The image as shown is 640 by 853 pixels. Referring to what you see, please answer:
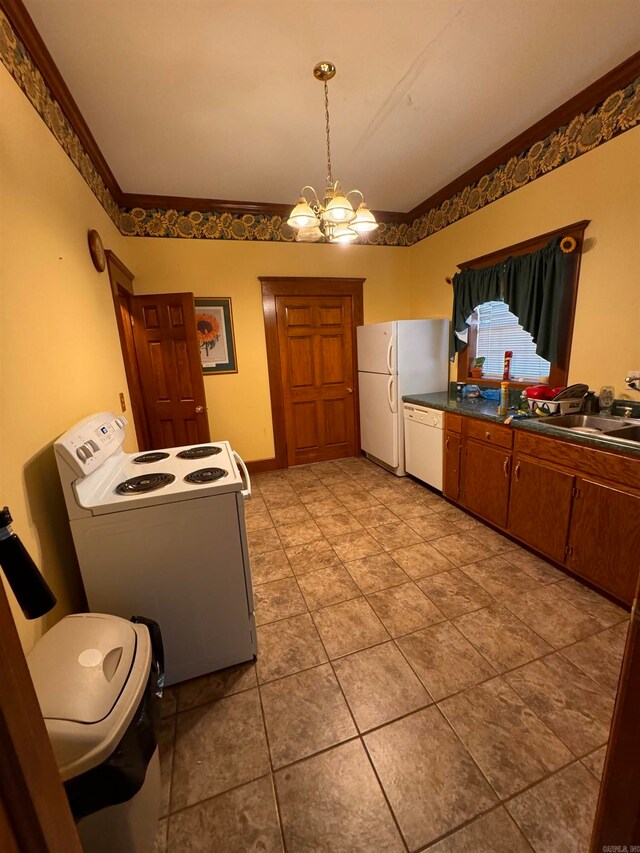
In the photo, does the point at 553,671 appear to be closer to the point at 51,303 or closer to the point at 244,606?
the point at 244,606

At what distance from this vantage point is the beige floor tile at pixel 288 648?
1.71 m

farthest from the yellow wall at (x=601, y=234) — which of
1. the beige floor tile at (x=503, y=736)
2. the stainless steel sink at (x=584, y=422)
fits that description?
the beige floor tile at (x=503, y=736)

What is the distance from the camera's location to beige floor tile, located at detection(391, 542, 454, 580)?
2.33 meters

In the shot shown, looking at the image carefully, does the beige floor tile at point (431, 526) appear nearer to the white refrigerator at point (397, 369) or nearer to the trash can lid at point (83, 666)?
the white refrigerator at point (397, 369)

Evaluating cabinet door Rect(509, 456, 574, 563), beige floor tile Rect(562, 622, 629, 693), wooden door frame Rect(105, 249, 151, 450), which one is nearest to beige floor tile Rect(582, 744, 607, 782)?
beige floor tile Rect(562, 622, 629, 693)

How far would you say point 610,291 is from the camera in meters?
2.29

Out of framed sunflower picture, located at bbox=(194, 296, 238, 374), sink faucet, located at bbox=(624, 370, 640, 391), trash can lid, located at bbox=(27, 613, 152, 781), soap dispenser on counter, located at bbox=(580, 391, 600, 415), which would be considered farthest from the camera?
framed sunflower picture, located at bbox=(194, 296, 238, 374)

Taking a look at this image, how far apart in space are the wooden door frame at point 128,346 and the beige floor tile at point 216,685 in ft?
6.86

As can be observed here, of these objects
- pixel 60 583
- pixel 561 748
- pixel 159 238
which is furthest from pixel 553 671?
pixel 159 238

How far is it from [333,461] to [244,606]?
9.62ft

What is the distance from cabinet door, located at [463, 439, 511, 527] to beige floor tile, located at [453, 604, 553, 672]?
0.81m

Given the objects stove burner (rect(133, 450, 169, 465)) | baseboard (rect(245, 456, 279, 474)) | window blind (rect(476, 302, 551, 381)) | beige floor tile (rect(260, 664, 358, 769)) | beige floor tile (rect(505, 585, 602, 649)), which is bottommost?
beige floor tile (rect(260, 664, 358, 769))

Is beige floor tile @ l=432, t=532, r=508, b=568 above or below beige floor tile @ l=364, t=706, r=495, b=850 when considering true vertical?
above

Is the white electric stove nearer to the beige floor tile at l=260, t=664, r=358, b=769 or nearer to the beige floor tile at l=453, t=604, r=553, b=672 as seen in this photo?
the beige floor tile at l=260, t=664, r=358, b=769
